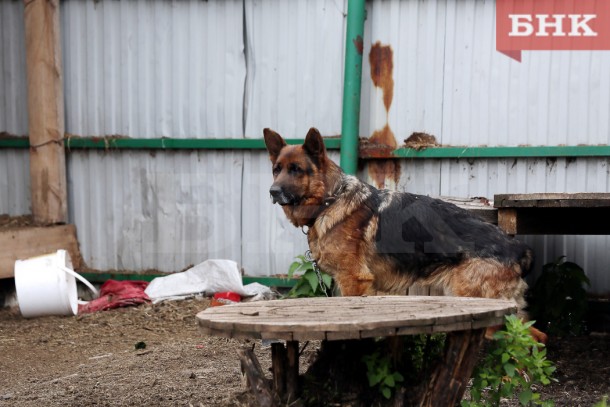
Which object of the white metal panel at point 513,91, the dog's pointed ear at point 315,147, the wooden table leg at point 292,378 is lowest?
the wooden table leg at point 292,378

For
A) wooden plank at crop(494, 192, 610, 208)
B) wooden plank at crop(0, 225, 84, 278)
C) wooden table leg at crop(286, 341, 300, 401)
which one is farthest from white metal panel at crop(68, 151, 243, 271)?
wooden table leg at crop(286, 341, 300, 401)

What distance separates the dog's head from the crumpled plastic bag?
2351 millimetres

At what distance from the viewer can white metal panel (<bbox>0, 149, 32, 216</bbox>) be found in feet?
28.9

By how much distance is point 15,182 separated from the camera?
8.84 metres

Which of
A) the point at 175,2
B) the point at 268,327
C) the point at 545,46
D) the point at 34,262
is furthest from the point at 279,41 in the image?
the point at 268,327

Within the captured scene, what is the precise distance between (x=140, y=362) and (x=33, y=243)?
2820 millimetres

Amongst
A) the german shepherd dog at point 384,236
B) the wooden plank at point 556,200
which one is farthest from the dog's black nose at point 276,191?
the wooden plank at point 556,200

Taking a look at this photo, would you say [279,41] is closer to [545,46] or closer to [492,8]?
[492,8]

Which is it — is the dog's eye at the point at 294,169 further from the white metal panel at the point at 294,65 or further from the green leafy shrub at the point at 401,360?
the white metal panel at the point at 294,65

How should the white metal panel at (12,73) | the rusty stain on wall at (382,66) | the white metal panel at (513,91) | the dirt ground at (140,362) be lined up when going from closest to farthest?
the dirt ground at (140,362), the white metal panel at (513,91), the rusty stain on wall at (382,66), the white metal panel at (12,73)

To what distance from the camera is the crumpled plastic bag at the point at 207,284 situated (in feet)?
26.5

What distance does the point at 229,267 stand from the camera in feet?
26.6

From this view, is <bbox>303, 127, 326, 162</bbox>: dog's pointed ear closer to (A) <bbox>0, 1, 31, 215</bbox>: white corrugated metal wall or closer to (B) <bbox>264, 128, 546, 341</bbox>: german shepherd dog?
(B) <bbox>264, 128, 546, 341</bbox>: german shepherd dog

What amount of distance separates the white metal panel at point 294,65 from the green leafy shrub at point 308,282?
139 cm
